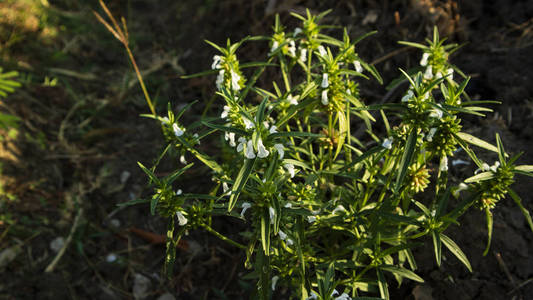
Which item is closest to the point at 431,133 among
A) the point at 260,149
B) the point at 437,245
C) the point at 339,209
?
the point at 437,245

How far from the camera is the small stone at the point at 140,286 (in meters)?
2.79

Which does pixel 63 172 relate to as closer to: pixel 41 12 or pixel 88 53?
pixel 88 53

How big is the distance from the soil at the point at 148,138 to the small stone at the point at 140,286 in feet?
0.09

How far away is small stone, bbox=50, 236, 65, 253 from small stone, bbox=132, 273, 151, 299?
28.1 inches

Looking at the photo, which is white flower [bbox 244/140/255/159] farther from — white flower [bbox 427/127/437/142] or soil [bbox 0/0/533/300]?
soil [bbox 0/0/533/300]

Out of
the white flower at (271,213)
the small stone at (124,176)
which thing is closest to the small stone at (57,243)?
the small stone at (124,176)

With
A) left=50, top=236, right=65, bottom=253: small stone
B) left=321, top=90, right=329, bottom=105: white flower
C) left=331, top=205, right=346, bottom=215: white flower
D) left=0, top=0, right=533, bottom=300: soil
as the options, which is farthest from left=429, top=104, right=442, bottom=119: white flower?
left=50, top=236, right=65, bottom=253: small stone

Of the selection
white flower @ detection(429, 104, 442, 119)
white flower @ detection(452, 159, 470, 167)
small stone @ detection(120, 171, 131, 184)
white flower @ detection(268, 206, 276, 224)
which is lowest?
small stone @ detection(120, 171, 131, 184)

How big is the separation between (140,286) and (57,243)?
33.3 inches

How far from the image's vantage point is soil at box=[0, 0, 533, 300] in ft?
7.70

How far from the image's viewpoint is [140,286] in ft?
9.29

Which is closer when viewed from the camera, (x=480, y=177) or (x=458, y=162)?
(x=480, y=177)

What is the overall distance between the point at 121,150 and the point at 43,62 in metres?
1.65

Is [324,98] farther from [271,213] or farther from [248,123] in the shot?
[271,213]
